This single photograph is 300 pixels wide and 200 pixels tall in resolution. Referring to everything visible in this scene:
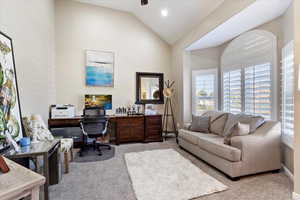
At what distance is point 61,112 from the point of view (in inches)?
161

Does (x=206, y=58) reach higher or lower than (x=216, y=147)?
higher

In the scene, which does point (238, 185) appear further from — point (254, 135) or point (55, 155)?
point (55, 155)

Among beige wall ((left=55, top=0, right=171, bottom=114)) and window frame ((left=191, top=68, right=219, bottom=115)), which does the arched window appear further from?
beige wall ((left=55, top=0, right=171, bottom=114))

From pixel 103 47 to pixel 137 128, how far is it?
2.56 meters

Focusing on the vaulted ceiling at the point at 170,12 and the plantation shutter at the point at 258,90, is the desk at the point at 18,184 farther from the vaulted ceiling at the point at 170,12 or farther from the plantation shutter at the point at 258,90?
the vaulted ceiling at the point at 170,12

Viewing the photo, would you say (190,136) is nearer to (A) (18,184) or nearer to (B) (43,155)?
(B) (43,155)

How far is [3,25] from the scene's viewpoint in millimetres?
1985

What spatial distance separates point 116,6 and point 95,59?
1.65m

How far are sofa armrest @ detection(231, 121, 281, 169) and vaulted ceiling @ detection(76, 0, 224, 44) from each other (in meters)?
2.47

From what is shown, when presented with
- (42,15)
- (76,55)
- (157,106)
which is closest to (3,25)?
(42,15)

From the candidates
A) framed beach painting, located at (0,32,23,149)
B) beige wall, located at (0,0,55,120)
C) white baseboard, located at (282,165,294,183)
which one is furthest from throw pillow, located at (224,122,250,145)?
beige wall, located at (0,0,55,120)

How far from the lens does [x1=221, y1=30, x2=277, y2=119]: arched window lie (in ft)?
10.2

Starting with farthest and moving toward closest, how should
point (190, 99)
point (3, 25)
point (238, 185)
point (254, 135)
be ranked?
point (190, 99) < point (254, 135) < point (238, 185) < point (3, 25)

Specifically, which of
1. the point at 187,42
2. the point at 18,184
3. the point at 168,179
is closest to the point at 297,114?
the point at 168,179
